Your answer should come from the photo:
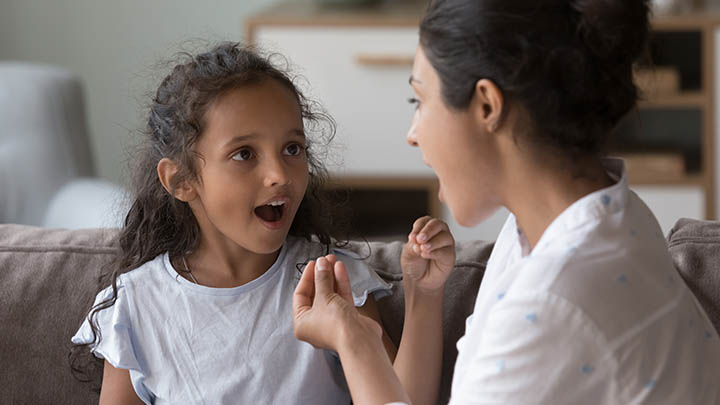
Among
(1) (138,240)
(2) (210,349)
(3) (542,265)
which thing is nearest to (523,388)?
(3) (542,265)

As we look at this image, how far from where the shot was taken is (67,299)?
1.44m

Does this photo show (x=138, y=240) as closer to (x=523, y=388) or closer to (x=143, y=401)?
(x=143, y=401)

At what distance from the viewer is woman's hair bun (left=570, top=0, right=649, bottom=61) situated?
35.7 inches

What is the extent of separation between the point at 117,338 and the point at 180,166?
24 centimetres

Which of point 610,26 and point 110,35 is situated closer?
point 610,26

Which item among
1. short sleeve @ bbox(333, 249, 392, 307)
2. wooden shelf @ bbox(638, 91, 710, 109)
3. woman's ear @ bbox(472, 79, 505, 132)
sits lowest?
wooden shelf @ bbox(638, 91, 710, 109)

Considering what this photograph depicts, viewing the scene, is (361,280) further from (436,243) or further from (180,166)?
(180,166)

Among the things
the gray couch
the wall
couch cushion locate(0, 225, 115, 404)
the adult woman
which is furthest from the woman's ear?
the wall

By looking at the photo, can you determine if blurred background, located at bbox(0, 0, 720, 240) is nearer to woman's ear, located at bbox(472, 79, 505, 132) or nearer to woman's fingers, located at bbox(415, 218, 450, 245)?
woman's fingers, located at bbox(415, 218, 450, 245)

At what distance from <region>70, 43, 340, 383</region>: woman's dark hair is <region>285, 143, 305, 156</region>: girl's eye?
61 millimetres

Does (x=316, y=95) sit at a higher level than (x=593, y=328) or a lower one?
lower

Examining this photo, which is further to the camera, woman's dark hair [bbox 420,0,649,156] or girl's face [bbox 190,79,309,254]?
girl's face [bbox 190,79,309,254]

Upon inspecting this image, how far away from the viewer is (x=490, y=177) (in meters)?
1.00

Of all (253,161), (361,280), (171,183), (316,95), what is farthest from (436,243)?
(316,95)
